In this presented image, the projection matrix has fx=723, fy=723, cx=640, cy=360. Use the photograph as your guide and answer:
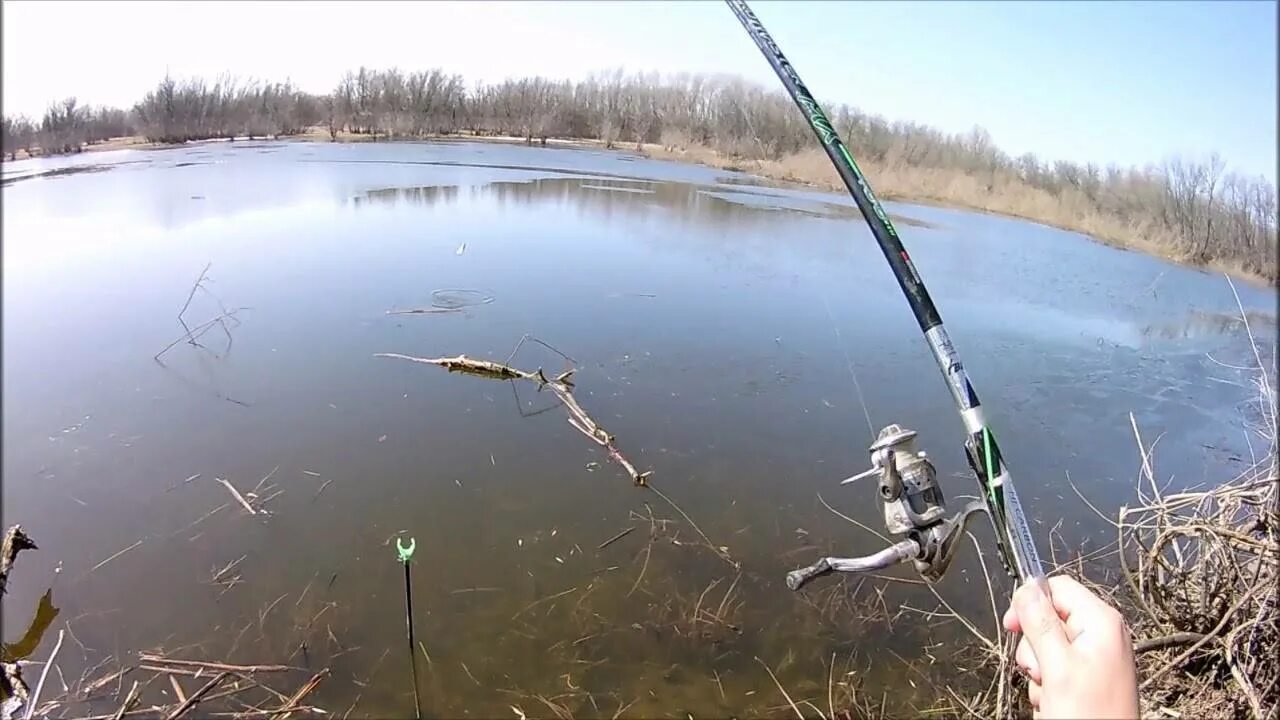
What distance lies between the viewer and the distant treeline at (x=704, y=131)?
4.78 meters

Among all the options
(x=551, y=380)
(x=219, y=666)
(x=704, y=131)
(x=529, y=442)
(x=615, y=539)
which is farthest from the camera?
(x=704, y=131)

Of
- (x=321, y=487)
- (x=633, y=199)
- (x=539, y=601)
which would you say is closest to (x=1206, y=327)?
(x=539, y=601)

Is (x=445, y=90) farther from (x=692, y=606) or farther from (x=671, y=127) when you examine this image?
(x=692, y=606)

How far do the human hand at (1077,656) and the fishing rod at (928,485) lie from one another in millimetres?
175

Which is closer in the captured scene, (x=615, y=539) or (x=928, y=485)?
(x=928, y=485)

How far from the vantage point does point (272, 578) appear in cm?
362

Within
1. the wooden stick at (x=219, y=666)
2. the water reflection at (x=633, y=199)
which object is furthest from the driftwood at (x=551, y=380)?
the water reflection at (x=633, y=199)

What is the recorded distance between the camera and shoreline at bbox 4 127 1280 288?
1736 cm

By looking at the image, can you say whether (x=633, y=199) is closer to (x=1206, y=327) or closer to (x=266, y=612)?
(x=1206, y=327)

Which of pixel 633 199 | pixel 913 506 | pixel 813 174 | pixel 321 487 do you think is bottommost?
pixel 321 487

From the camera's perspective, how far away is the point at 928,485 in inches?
58.4

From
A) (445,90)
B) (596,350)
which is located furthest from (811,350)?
(445,90)

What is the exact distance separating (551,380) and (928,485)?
184 inches

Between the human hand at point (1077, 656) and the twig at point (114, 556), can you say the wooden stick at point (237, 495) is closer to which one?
the twig at point (114, 556)
